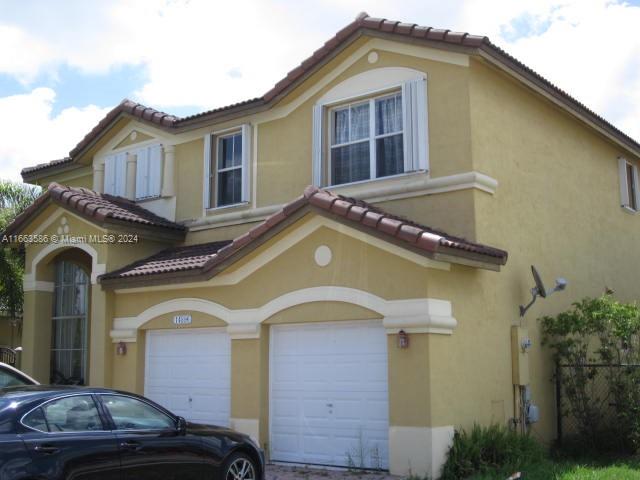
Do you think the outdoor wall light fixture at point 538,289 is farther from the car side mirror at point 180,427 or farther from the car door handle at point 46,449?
the car door handle at point 46,449

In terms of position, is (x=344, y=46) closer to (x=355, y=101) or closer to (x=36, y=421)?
(x=355, y=101)

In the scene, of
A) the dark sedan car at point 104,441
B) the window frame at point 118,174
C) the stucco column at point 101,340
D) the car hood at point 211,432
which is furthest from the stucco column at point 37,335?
the dark sedan car at point 104,441

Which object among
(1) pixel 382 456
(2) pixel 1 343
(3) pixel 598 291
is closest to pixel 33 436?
(1) pixel 382 456

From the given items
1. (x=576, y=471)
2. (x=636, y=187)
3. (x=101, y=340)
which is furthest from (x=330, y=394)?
(x=636, y=187)

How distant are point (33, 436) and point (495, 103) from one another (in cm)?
923

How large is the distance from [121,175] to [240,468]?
963cm

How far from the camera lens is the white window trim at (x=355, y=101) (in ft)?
41.5

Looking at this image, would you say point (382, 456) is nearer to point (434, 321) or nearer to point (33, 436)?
point (434, 321)

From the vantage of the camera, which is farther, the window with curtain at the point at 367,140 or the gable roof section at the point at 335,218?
the window with curtain at the point at 367,140

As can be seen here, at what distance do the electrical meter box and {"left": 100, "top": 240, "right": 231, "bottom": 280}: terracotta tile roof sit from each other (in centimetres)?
512

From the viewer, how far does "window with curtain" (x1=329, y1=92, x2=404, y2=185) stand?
13.2 metres

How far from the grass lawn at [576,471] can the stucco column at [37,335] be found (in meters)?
9.56

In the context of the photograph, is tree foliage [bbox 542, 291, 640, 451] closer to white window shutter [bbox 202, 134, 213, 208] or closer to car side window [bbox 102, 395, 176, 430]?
white window shutter [bbox 202, 134, 213, 208]

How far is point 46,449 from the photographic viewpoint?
7125 millimetres
